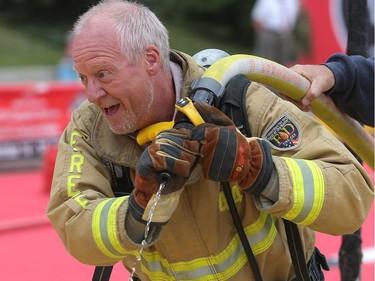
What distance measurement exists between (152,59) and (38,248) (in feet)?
13.3

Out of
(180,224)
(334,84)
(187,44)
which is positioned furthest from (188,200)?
(187,44)

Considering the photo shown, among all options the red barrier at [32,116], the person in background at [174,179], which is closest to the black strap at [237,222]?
the person in background at [174,179]

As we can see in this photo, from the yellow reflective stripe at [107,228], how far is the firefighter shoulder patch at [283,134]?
0.50 m

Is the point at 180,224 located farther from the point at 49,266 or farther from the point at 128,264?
the point at 49,266

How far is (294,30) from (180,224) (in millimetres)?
10280

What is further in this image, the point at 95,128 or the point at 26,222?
the point at 26,222

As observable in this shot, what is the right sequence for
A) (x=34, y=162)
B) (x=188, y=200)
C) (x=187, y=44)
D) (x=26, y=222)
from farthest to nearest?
(x=187, y=44)
(x=34, y=162)
(x=26, y=222)
(x=188, y=200)

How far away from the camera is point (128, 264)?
114 inches

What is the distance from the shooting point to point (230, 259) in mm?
2621

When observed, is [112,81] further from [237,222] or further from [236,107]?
[237,222]

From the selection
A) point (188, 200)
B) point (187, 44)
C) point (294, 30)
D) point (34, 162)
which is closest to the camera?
point (188, 200)

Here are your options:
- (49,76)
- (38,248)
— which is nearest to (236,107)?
(38,248)

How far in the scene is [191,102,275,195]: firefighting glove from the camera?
7.20 ft

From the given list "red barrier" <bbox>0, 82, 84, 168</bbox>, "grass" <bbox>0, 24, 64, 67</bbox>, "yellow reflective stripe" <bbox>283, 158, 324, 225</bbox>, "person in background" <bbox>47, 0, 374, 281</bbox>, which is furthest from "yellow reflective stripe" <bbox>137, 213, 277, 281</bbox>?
"grass" <bbox>0, 24, 64, 67</bbox>
